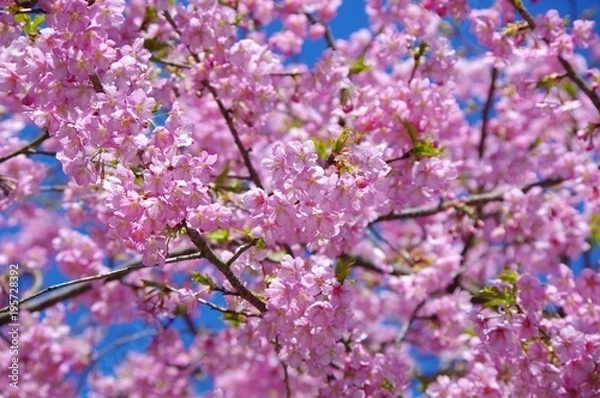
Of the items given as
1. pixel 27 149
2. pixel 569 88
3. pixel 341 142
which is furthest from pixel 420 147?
pixel 569 88

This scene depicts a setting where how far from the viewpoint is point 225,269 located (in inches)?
115

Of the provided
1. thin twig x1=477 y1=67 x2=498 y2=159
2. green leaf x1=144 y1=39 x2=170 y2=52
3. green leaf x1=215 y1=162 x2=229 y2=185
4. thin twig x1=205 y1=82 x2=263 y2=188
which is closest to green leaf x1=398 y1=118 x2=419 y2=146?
thin twig x1=205 y1=82 x2=263 y2=188

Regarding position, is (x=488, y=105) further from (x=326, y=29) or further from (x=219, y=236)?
(x=219, y=236)

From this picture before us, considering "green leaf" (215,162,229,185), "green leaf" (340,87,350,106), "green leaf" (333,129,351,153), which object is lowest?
"green leaf" (333,129,351,153)

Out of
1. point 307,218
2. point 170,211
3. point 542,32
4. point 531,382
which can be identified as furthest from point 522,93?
point 170,211

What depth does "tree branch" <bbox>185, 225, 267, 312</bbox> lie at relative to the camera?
2756 millimetres

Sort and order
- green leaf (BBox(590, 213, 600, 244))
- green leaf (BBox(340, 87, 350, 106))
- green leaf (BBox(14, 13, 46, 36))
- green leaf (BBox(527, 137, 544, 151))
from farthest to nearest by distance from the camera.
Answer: green leaf (BBox(527, 137, 544, 151))
green leaf (BBox(590, 213, 600, 244))
green leaf (BBox(340, 87, 350, 106))
green leaf (BBox(14, 13, 46, 36))

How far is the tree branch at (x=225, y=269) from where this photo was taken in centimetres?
276

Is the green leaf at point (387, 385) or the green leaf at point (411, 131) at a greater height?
the green leaf at point (411, 131)

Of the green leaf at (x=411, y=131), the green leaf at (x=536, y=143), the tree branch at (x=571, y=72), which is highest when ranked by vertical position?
the green leaf at (x=411, y=131)

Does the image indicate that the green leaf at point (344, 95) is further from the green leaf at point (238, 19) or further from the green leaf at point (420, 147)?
the green leaf at point (238, 19)

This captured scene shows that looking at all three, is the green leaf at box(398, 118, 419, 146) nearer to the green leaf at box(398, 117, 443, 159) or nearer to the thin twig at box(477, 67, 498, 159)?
the green leaf at box(398, 117, 443, 159)

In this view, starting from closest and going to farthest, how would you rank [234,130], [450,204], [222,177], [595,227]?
[222,177] < [234,130] < [450,204] < [595,227]

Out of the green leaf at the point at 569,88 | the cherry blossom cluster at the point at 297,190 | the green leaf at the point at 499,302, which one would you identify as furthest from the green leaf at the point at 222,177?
the green leaf at the point at 569,88
